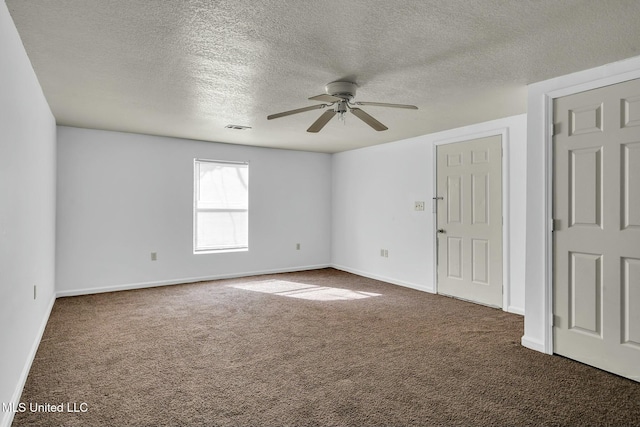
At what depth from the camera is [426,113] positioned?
4.10 metres

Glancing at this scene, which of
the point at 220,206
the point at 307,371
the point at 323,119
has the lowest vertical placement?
the point at 307,371

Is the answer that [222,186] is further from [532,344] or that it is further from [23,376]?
[532,344]

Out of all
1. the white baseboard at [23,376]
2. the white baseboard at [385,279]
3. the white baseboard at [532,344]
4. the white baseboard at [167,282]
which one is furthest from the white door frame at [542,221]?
the white baseboard at [167,282]

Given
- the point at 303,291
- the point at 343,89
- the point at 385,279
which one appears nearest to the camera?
the point at 343,89

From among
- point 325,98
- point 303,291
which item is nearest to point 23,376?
point 325,98

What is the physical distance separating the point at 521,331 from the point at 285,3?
3450mm

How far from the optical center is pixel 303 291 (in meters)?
5.24

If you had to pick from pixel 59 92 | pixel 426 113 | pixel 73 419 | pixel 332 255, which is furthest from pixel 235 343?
pixel 332 255

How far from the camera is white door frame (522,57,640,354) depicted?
3000 millimetres

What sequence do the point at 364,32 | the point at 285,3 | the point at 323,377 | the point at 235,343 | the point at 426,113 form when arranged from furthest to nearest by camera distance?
the point at 426,113 → the point at 235,343 → the point at 323,377 → the point at 364,32 → the point at 285,3

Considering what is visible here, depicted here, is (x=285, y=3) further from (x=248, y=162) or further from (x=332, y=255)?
(x=332, y=255)

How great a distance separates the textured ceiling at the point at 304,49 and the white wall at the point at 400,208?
810 millimetres

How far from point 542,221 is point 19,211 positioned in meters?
3.77

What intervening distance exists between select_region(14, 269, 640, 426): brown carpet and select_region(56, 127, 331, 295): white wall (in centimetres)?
95
